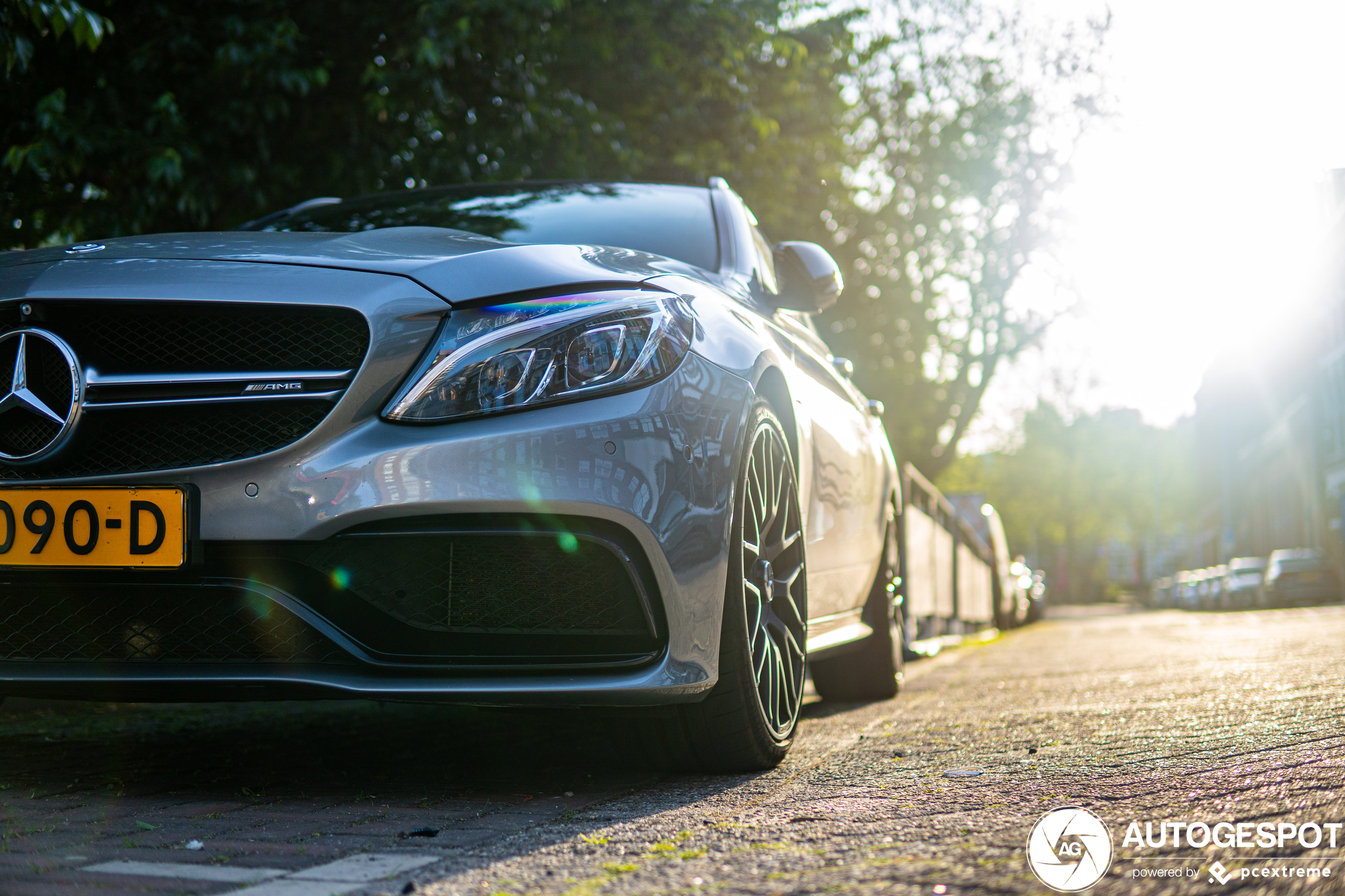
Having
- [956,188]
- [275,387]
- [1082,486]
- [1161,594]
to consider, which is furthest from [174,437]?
[1082,486]

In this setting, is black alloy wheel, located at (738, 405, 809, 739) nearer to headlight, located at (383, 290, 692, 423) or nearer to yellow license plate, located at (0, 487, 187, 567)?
headlight, located at (383, 290, 692, 423)

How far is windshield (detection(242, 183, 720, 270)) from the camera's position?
386 cm

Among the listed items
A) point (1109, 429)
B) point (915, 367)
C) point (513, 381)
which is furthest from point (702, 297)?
point (1109, 429)

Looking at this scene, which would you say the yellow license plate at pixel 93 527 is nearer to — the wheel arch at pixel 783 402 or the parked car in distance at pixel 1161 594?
the wheel arch at pixel 783 402

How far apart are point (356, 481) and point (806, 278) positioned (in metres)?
2.03

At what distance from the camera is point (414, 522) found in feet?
8.36

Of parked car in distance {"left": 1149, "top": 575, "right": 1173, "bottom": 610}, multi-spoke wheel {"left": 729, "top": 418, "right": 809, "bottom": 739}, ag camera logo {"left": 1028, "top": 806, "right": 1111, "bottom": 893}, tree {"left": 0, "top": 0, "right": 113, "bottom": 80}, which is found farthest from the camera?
parked car in distance {"left": 1149, "top": 575, "right": 1173, "bottom": 610}

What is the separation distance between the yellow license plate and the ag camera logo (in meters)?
1.66

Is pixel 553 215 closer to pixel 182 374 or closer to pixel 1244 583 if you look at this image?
pixel 182 374

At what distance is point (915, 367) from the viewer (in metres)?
23.3

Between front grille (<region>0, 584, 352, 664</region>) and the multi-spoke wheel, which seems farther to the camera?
the multi-spoke wheel

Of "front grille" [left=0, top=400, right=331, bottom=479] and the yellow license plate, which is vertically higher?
"front grille" [left=0, top=400, right=331, bottom=479]

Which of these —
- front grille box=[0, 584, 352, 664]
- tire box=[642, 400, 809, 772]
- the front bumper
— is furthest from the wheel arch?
front grille box=[0, 584, 352, 664]

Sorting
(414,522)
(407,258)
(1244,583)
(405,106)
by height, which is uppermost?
(405,106)
